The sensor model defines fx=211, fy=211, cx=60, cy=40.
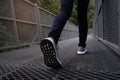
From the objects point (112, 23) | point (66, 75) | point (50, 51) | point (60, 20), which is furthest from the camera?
point (112, 23)

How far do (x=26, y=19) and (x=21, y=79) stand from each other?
15.6 feet

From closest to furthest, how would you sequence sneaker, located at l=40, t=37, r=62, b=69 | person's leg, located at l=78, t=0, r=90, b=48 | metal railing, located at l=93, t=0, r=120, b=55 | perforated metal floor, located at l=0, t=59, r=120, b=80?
perforated metal floor, located at l=0, t=59, r=120, b=80 < sneaker, located at l=40, t=37, r=62, b=69 < metal railing, located at l=93, t=0, r=120, b=55 < person's leg, located at l=78, t=0, r=90, b=48

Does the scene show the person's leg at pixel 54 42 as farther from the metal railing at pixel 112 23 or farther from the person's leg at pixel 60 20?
the metal railing at pixel 112 23

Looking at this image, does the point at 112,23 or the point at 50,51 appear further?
the point at 112,23

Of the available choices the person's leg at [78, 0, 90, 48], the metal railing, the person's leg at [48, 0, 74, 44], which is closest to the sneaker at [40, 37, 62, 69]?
the person's leg at [48, 0, 74, 44]

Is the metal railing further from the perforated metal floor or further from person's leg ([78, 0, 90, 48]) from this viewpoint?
the perforated metal floor

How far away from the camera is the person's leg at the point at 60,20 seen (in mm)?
1864

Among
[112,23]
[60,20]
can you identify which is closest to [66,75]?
[60,20]

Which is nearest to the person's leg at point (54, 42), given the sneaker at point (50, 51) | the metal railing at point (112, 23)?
the sneaker at point (50, 51)

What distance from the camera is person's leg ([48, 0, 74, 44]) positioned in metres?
1.86

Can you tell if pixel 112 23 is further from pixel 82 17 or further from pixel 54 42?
pixel 54 42

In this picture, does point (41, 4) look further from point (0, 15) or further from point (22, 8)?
point (0, 15)

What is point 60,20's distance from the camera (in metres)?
1.93

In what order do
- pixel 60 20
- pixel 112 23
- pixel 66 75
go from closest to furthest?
pixel 66 75
pixel 60 20
pixel 112 23
